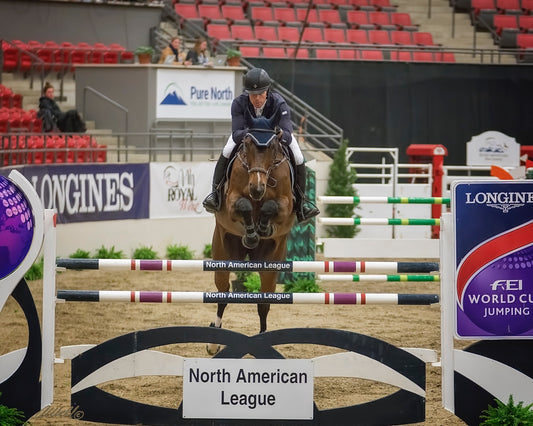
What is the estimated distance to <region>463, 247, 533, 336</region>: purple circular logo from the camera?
5461 mm

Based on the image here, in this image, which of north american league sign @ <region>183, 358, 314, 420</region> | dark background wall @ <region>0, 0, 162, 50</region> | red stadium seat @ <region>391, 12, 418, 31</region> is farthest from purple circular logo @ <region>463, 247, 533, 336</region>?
red stadium seat @ <region>391, 12, 418, 31</region>

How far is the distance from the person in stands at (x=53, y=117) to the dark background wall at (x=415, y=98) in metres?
5.18

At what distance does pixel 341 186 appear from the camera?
16.9 meters

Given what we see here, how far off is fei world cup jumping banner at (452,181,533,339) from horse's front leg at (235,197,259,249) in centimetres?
197

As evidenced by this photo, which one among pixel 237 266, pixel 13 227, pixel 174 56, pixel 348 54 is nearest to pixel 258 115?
pixel 237 266

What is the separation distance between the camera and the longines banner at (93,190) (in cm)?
1348

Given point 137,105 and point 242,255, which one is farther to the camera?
point 137,105

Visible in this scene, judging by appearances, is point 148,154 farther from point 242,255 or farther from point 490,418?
point 490,418

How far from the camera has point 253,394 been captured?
18.0 feet

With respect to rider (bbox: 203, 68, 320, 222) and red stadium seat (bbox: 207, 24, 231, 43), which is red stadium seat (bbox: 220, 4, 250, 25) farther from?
rider (bbox: 203, 68, 320, 222)

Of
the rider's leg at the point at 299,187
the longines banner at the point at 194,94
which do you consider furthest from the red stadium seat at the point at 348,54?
the rider's leg at the point at 299,187

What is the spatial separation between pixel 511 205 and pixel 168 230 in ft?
35.3

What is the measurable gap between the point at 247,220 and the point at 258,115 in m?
0.81

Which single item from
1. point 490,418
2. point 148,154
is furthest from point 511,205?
point 148,154
